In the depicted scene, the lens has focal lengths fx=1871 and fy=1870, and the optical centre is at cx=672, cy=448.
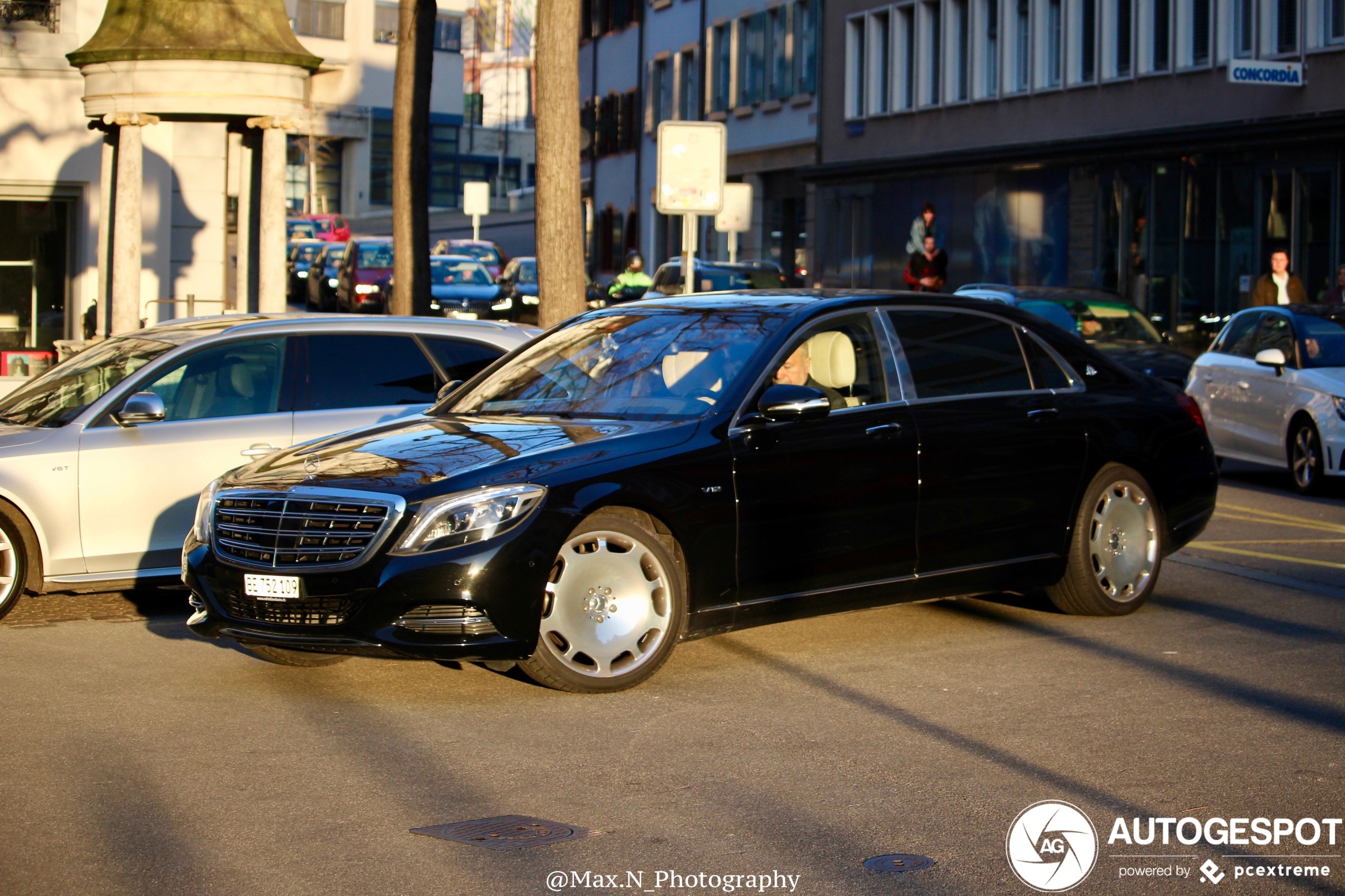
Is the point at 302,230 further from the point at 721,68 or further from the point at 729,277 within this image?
the point at 729,277

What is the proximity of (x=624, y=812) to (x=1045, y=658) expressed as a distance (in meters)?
3.12

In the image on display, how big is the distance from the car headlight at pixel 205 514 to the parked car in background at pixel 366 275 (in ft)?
97.7

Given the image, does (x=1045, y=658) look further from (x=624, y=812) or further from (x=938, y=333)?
(x=624, y=812)

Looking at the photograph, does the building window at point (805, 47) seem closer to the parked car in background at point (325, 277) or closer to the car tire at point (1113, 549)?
the parked car in background at point (325, 277)

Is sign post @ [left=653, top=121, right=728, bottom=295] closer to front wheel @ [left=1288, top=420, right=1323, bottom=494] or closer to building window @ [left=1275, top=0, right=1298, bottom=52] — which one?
front wheel @ [left=1288, top=420, right=1323, bottom=494]

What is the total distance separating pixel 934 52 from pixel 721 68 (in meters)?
11.9

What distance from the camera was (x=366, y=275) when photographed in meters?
38.2

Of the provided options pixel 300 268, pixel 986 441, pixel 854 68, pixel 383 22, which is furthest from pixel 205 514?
pixel 383 22

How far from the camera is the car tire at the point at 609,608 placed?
23.8 ft

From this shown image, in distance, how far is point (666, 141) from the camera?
18984 mm

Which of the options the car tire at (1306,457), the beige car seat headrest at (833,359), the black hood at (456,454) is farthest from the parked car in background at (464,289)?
the black hood at (456,454)

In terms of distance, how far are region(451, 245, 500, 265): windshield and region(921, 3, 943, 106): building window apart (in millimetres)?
10411

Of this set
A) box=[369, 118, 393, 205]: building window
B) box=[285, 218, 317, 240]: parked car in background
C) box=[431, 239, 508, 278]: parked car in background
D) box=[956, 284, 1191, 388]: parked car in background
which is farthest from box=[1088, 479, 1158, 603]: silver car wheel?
box=[369, 118, 393, 205]: building window

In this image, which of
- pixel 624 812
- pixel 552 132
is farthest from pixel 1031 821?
pixel 552 132
